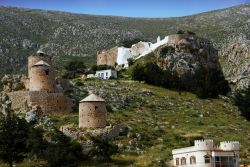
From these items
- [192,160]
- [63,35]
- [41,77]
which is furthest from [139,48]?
[63,35]

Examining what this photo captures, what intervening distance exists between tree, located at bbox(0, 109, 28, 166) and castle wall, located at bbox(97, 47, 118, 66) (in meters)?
58.4

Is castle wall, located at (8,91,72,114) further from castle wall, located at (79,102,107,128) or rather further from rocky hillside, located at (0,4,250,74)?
rocky hillside, located at (0,4,250,74)

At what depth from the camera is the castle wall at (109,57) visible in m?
112

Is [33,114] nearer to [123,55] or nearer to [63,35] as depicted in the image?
[123,55]

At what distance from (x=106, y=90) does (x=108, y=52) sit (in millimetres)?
34845

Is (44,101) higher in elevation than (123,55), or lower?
lower

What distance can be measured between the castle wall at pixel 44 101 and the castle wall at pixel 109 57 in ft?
157

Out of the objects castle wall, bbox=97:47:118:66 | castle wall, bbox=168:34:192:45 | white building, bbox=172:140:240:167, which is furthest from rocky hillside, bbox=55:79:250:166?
castle wall, bbox=97:47:118:66

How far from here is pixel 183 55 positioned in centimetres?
9731

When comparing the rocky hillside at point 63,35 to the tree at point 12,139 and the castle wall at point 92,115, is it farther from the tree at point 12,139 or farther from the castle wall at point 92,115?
the tree at point 12,139

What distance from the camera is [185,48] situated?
98750mm

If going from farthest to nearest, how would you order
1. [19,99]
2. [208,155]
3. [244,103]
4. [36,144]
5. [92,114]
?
[244,103] < [19,99] < [92,114] < [36,144] < [208,155]

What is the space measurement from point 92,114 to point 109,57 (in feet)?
188

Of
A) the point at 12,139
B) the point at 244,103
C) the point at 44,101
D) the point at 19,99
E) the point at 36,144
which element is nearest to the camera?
the point at 36,144
